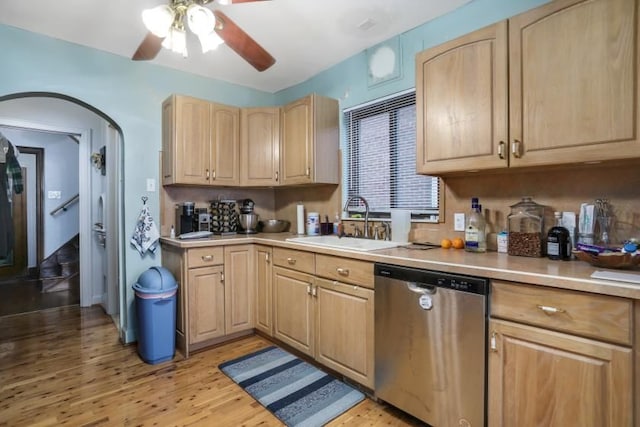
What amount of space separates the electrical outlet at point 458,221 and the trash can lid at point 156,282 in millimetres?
2145

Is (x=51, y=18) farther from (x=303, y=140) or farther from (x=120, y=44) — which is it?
(x=303, y=140)

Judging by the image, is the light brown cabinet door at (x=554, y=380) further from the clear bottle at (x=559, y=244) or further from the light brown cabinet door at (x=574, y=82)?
the light brown cabinet door at (x=574, y=82)

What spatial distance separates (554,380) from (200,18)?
218 cm

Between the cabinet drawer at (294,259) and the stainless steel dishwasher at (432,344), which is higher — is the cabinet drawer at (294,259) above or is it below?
above

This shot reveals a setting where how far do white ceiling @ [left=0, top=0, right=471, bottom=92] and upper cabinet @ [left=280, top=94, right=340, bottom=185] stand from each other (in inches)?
17.0

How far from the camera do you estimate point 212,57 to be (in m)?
2.83

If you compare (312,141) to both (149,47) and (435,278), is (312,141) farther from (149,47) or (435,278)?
(435,278)

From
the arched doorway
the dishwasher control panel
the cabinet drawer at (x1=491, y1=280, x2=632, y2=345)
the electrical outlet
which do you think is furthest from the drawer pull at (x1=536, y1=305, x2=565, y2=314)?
the arched doorway

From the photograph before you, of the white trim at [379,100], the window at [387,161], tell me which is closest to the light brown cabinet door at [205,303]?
the window at [387,161]

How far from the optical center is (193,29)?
1.60m

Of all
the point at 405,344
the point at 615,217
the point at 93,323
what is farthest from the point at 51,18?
the point at 615,217

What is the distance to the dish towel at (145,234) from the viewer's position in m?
2.79

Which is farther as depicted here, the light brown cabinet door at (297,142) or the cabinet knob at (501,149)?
the light brown cabinet door at (297,142)

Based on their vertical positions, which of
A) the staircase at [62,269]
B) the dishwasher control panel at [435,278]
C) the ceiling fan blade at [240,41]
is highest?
the ceiling fan blade at [240,41]
